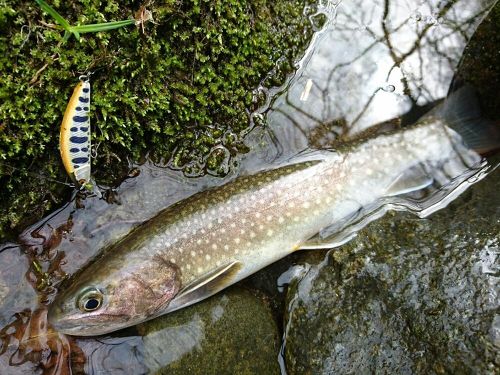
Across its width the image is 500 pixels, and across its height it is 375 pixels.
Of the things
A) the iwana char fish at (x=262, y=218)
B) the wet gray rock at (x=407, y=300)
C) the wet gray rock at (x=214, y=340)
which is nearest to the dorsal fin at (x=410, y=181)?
the iwana char fish at (x=262, y=218)

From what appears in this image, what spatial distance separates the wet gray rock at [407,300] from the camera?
7.94 ft

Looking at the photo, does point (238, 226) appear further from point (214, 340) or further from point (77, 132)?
point (77, 132)

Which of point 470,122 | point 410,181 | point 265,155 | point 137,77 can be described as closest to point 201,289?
point 265,155

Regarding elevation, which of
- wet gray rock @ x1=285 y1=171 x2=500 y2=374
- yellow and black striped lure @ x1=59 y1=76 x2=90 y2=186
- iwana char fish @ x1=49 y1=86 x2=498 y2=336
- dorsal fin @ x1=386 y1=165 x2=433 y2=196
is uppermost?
yellow and black striped lure @ x1=59 y1=76 x2=90 y2=186

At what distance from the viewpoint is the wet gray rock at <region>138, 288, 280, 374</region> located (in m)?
2.77

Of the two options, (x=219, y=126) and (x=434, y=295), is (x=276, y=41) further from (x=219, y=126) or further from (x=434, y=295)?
(x=434, y=295)

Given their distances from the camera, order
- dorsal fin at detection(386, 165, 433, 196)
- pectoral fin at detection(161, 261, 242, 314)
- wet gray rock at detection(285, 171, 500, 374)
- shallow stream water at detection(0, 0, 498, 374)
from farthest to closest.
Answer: dorsal fin at detection(386, 165, 433, 196), pectoral fin at detection(161, 261, 242, 314), shallow stream water at detection(0, 0, 498, 374), wet gray rock at detection(285, 171, 500, 374)

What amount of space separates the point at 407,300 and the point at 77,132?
2.13 metres

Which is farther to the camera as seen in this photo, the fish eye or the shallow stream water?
the shallow stream water

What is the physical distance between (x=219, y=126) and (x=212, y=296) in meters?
1.18

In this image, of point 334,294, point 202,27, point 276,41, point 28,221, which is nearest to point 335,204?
point 334,294

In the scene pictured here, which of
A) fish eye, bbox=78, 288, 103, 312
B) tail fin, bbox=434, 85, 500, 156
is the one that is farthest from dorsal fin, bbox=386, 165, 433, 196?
fish eye, bbox=78, 288, 103, 312

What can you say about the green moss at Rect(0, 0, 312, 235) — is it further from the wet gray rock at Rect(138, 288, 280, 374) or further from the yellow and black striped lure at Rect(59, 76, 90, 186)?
the wet gray rock at Rect(138, 288, 280, 374)

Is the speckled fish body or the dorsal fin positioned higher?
the speckled fish body
